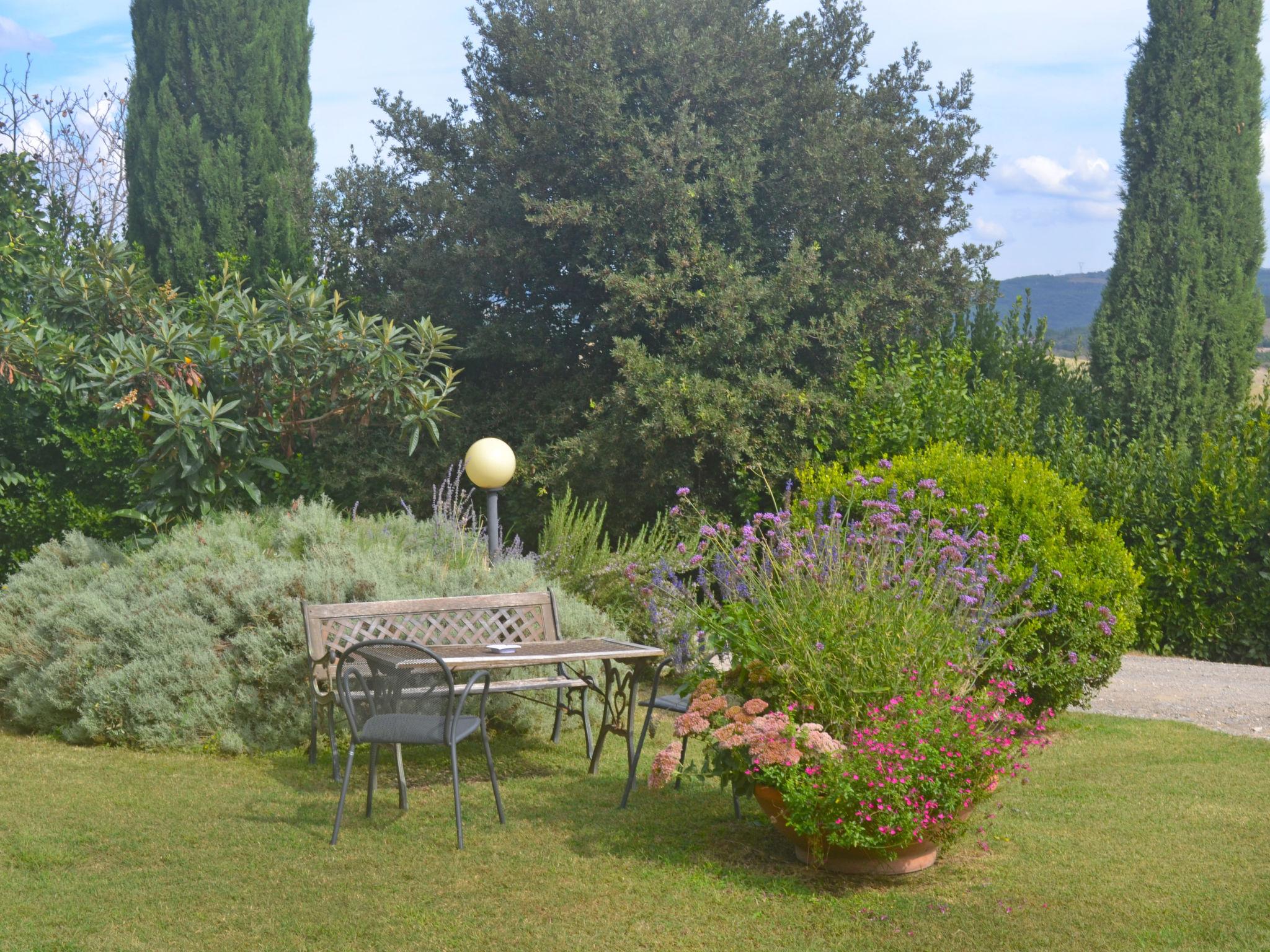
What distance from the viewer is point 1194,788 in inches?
198

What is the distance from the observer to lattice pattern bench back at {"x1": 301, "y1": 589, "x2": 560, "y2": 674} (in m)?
5.49

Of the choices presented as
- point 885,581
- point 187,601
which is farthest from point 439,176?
point 885,581

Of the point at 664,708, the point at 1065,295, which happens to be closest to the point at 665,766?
the point at 664,708

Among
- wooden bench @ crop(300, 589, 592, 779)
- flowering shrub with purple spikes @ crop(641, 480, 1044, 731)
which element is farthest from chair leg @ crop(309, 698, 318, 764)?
flowering shrub with purple spikes @ crop(641, 480, 1044, 731)

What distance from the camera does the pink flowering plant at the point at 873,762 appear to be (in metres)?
3.62

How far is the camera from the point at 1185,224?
12.5 metres

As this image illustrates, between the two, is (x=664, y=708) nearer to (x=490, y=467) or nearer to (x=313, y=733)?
(x=313, y=733)

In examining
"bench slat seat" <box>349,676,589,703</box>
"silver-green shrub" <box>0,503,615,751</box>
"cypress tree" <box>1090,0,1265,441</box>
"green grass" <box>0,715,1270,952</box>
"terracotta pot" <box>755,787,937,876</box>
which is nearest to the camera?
"green grass" <box>0,715,1270,952</box>

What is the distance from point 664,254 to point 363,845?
7859 mm

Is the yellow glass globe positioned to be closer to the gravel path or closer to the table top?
the table top

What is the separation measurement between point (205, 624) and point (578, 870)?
120 inches

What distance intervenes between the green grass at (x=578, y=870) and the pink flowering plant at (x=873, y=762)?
24cm

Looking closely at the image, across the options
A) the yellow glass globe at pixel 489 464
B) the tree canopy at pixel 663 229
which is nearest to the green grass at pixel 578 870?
the yellow glass globe at pixel 489 464

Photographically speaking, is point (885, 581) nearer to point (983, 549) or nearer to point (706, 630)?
point (706, 630)
